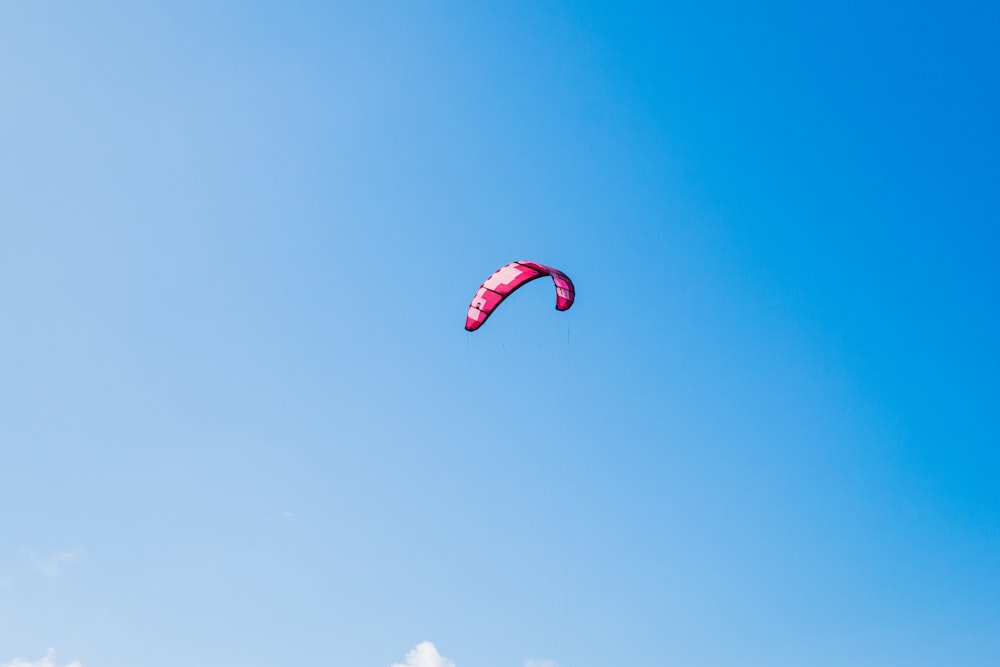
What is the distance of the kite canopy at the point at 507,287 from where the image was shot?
20109mm

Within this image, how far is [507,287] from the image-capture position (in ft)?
66.2

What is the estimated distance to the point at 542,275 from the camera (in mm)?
20672

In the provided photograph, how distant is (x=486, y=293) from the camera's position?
67.3 ft

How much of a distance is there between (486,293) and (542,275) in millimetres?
1846

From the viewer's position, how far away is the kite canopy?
20109 mm
